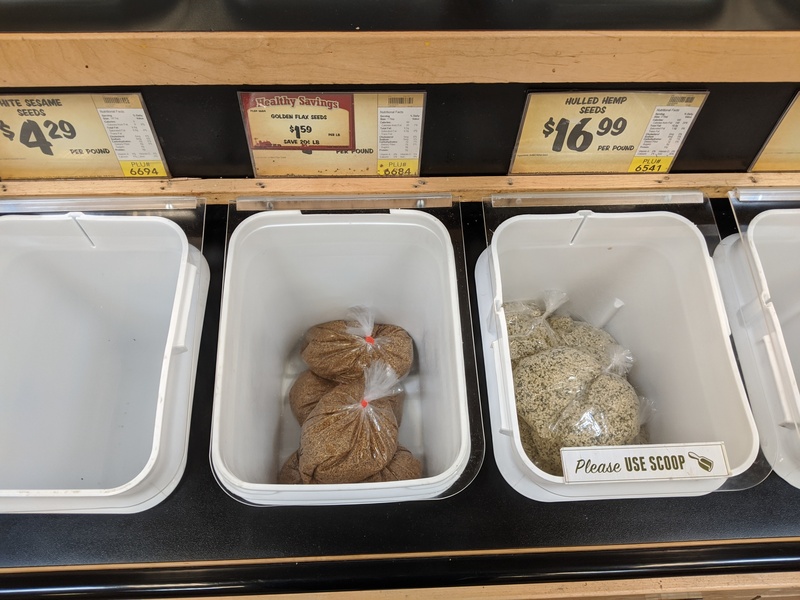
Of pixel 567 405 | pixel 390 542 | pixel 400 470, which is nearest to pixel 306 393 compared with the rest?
pixel 400 470

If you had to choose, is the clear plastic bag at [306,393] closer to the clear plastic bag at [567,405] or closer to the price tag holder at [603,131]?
the clear plastic bag at [567,405]

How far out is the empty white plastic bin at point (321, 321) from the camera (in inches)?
34.1

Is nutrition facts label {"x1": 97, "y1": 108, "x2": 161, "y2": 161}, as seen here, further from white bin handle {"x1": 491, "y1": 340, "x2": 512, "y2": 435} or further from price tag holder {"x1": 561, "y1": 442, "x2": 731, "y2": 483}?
price tag holder {"x1": 561, "y1": 442, "x2": 731, "y2": 483}

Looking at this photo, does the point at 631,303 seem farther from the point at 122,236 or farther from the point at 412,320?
the point at 122,236

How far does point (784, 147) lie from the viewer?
101 cm

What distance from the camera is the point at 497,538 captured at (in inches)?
34.1

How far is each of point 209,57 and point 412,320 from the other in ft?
2.28

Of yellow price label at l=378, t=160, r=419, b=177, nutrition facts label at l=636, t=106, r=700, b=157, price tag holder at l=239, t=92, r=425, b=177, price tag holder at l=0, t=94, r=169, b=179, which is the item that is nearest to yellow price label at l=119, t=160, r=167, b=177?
price tag holder at l=0, t=94, r=169, b=179

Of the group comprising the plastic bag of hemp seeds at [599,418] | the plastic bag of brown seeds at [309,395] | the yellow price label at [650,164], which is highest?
the yellow price label at [650,164]

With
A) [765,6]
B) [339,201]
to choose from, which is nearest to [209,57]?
[339,201]

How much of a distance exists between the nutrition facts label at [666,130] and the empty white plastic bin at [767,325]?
8.1 inches

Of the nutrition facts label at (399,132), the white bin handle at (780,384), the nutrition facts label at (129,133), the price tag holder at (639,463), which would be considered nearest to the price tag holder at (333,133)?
the nutrition facts label at (399,132)

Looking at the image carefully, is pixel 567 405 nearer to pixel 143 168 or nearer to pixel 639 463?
pixel 639 463

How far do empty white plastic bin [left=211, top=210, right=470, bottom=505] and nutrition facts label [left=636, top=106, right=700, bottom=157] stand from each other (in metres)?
0.40
